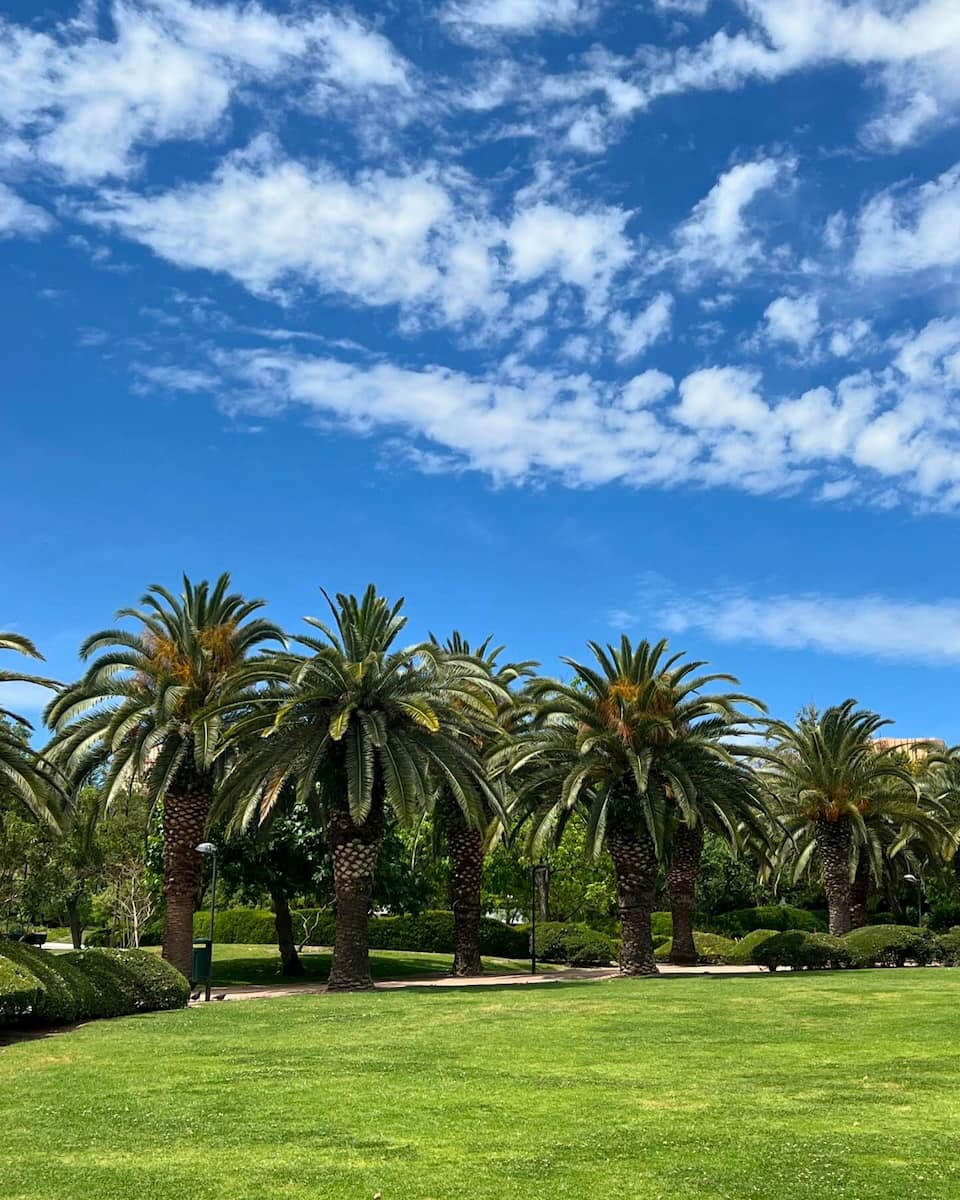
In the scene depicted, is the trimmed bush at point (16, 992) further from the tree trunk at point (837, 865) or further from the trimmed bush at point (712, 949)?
the tree trunk at point (837, 865)

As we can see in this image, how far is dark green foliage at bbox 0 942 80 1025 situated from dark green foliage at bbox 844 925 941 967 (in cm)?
2278

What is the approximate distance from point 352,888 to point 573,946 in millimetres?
16341

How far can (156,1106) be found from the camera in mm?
10070

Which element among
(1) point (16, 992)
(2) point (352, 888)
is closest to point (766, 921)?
(2) point (352, 888)

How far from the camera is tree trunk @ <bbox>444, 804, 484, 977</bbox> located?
31.0 meters

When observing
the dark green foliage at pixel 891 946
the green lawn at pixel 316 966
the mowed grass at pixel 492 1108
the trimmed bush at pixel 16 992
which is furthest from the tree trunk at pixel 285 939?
the trimmed bush at pixel 16 992

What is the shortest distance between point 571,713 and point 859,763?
12079 mm

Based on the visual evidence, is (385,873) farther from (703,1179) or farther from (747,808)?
(703,1179)

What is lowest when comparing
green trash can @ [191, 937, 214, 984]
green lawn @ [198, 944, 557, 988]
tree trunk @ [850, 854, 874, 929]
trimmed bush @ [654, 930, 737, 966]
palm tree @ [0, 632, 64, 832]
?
green lawn @ [198, 944, 557, 988]

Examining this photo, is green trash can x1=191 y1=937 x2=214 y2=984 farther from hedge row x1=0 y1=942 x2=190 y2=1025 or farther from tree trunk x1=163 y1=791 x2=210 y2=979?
hedge row x1=0 y1=942 x2=190 y2=1025

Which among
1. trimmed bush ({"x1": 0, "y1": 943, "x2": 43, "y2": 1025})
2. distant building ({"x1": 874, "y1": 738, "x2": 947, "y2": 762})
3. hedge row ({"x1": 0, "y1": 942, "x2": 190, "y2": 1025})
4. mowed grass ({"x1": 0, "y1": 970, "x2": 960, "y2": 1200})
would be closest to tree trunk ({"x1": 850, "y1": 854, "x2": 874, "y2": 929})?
distant building ({"x1": 874, "y1": 738, "x2": 947, "y2": 762})

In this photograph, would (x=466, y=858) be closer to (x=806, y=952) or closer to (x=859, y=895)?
(x=806, y=952)

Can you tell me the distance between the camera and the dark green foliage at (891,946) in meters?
32.1

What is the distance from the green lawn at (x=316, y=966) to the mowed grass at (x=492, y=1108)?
17171 mm
